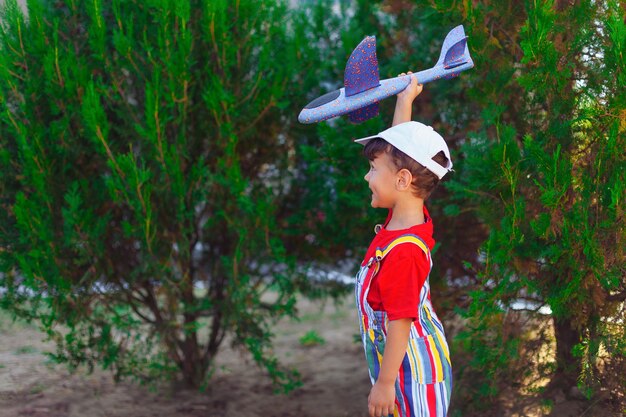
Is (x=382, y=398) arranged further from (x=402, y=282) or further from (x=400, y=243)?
(x=400, y=243)

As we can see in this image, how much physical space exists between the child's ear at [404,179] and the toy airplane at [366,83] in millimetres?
347

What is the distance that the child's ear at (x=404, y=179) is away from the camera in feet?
8.93

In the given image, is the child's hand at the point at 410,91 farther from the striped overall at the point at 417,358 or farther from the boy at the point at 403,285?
the striped overall at the point at 417,358

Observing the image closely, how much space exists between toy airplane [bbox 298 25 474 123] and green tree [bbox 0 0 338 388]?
3.94 ft

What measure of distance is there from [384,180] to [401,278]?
0.38 meters

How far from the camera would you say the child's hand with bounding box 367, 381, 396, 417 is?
8.63 ft

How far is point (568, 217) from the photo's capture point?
3150 millimetres

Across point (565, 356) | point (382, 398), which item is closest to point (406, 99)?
point (382, 398)

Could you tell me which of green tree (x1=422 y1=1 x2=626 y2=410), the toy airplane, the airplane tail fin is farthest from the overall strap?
Result: the airplane tail fin

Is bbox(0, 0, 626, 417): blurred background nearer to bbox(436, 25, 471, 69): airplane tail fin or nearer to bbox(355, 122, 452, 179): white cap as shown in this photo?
bbox(436, 25, 471, 69): airplane tail fin

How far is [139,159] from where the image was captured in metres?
4.12

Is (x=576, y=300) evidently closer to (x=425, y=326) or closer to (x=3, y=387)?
(x=425, y=326)

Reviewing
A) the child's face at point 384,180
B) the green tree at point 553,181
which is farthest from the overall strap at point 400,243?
the green tree at point 553,181

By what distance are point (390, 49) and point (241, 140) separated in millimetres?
1121
